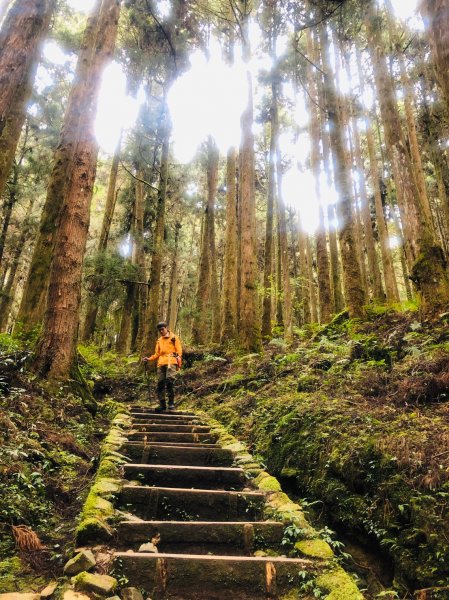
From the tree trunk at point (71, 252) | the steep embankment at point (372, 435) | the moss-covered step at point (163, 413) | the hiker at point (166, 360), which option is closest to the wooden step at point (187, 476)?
the steep embankment at point (372, 435)

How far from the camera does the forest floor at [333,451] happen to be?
11.3 ft

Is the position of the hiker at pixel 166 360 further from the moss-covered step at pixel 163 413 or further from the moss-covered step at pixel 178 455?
the moss-covered step at pixel 178 455

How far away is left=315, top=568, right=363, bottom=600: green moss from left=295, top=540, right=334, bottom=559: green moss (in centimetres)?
22

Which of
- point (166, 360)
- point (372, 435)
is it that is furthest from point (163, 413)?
point (372, 435)

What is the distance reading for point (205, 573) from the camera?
9.70 feet

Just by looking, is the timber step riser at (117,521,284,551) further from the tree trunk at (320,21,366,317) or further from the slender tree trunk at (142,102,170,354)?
the slender tree trunk at (142,102,170,354)

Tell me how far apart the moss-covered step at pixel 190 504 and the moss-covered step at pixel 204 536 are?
0.49 meters

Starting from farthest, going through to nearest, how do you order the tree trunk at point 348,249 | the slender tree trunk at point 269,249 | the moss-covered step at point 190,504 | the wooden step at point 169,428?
the slender tree trunk at point 269,249
the tree trunk at point 348,249
the wooden step at point 169,428
the moss-covered step at point 190,504

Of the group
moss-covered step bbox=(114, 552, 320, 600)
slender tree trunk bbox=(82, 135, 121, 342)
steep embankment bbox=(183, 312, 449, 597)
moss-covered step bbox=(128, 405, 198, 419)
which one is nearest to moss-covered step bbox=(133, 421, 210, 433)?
steep embankment bbox=(183, 312, 449, 597)

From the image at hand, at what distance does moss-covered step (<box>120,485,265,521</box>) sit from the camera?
13.3 feet

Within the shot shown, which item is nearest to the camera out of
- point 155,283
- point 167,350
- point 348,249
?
point 167,350

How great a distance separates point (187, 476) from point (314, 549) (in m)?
1.86

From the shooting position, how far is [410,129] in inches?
664

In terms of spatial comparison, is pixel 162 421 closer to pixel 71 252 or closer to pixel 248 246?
pixel 71 252
